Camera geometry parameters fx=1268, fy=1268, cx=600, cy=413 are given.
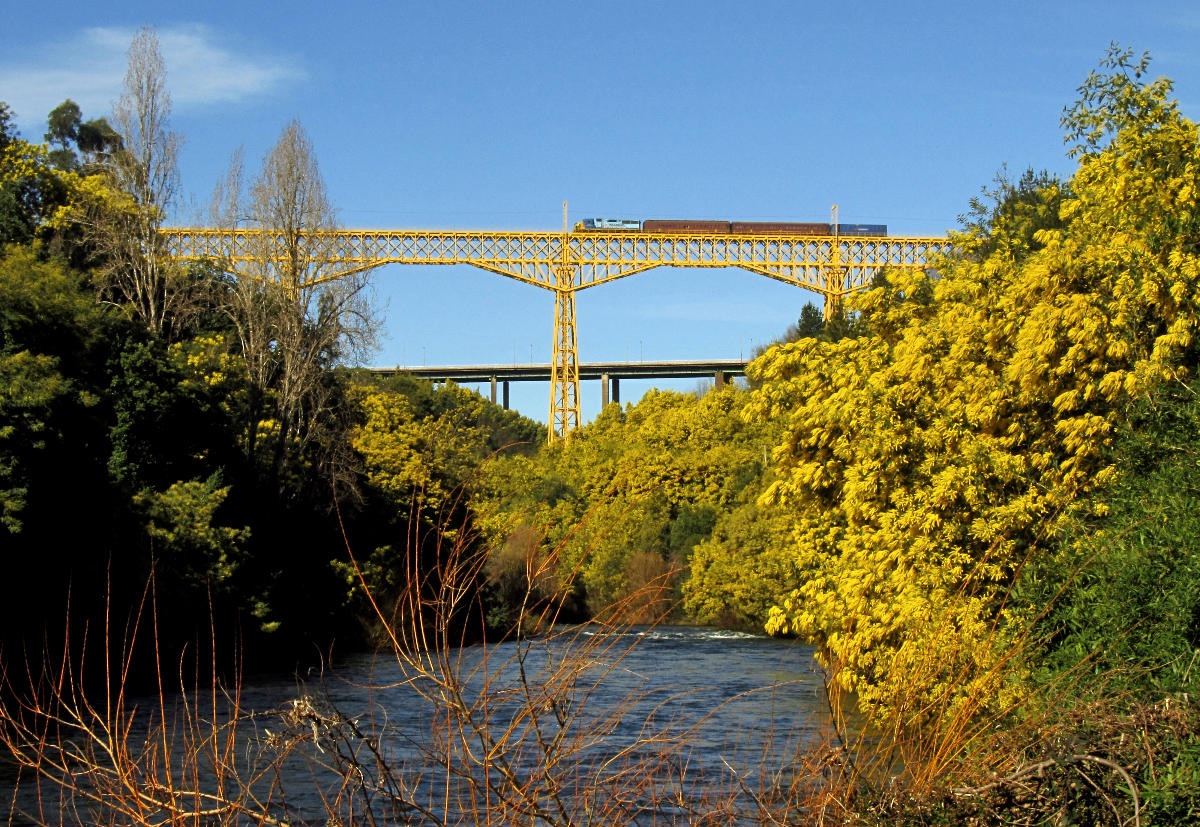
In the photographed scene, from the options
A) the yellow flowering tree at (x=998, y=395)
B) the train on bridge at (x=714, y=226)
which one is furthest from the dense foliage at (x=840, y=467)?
the train on bridge at (x=714, y=226)

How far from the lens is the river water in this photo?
5.06 meters

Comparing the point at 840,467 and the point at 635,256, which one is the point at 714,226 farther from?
the point at 840,467

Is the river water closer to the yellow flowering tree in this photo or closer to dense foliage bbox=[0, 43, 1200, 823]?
dense foliage bbox=[0, 43, 1200, 823]

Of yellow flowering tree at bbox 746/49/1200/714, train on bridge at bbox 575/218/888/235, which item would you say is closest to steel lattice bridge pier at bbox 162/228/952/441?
train on bridge at bbox 575/218/888/235

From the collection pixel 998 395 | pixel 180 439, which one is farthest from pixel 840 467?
pixel 180 439

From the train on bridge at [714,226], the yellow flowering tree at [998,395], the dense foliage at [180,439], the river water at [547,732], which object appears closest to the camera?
the river water at [547,732]

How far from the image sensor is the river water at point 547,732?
506 cm

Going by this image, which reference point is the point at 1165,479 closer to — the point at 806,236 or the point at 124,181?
the point at 124,181

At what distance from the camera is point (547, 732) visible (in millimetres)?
14750

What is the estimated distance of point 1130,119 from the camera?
18.1m

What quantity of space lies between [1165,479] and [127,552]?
63.6 ft

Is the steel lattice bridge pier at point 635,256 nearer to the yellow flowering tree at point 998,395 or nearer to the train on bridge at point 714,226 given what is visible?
the train on bridge at point 714,226

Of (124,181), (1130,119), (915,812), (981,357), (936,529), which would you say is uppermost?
(124,181)

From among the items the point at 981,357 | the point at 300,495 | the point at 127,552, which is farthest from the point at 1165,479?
the point at 300,495
